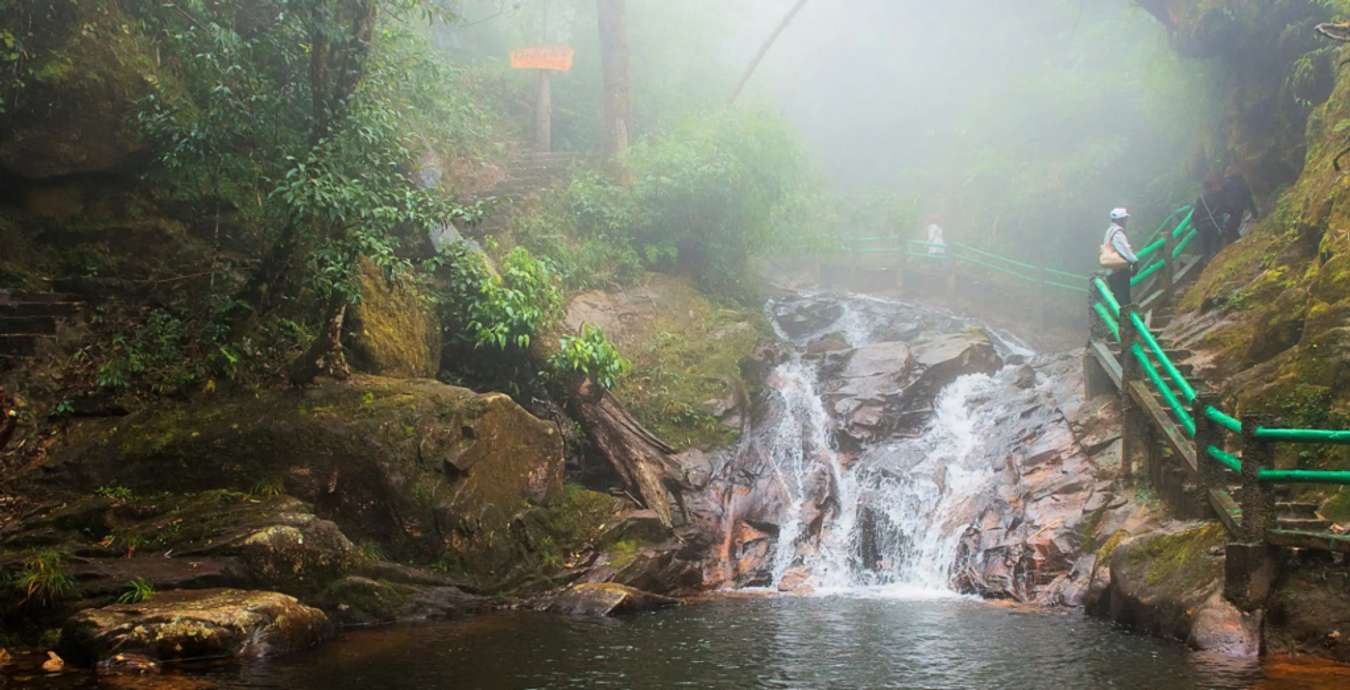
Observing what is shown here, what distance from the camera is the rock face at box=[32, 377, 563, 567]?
10.3m

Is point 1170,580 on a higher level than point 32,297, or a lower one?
lower

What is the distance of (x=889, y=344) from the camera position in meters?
20.3

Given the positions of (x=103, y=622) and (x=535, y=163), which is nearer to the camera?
(x=103, y=622)

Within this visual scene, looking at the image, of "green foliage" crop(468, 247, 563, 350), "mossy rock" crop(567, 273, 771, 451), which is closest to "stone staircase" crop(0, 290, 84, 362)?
"green foliage" crop(468, 247, 563, 350)

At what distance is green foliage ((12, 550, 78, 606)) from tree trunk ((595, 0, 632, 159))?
54.0 ft

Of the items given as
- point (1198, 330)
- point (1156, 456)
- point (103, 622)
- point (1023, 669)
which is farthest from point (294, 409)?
point (1198, 330)

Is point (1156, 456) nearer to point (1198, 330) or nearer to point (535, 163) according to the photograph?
point (1198, 330)

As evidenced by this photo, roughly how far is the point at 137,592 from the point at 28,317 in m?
4.38

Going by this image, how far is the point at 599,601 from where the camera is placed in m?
11.1

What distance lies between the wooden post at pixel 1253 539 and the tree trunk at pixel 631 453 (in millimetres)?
7604

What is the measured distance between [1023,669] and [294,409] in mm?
8164

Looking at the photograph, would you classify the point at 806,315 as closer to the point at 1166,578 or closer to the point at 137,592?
the point at 1166,578

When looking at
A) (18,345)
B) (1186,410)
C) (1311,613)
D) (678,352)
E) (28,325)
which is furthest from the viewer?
(678,352)

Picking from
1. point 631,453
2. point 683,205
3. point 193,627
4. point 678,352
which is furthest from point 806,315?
point 193,627
